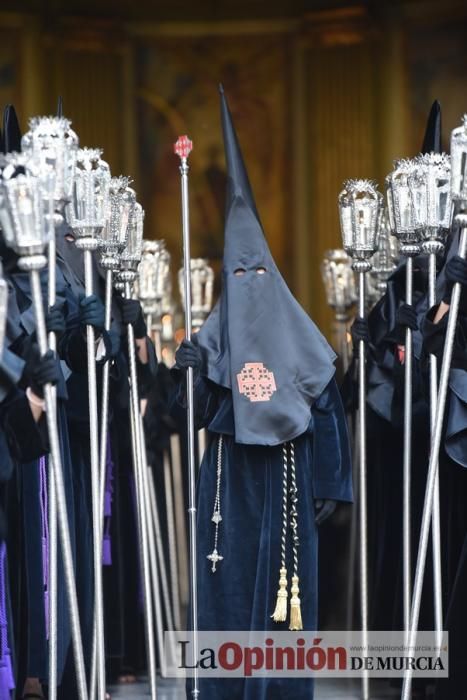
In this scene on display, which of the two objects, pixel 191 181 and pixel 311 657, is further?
pixel 191 181

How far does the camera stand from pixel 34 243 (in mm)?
6277

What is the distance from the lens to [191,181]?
14.6m

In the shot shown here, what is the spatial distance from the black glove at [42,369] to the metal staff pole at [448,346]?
1.94m

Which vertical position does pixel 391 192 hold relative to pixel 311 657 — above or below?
above

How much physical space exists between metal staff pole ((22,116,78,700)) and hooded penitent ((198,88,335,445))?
3.94 feet

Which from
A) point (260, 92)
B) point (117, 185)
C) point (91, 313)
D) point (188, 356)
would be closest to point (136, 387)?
point (188, 356)

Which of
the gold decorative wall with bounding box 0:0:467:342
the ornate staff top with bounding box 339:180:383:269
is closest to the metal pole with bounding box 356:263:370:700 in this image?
the ornate staff top with bounding box 339:180:383:269

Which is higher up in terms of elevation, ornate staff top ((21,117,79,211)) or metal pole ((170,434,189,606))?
ornate staff top ((21,117,79,211))

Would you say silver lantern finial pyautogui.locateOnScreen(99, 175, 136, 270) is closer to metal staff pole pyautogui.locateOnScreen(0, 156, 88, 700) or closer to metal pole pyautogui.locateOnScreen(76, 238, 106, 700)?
metal pole pyautogui.locateOnScreen(76, 238, 106, 700)

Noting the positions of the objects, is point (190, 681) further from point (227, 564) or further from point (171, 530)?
point (171, 530)

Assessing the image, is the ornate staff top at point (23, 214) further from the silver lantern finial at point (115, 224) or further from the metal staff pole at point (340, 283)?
the metal staff pole at point (340, 283)

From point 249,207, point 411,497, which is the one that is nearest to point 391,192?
point 249,207

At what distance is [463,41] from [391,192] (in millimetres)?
6297

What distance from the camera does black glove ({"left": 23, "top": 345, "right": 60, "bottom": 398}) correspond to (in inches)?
247
